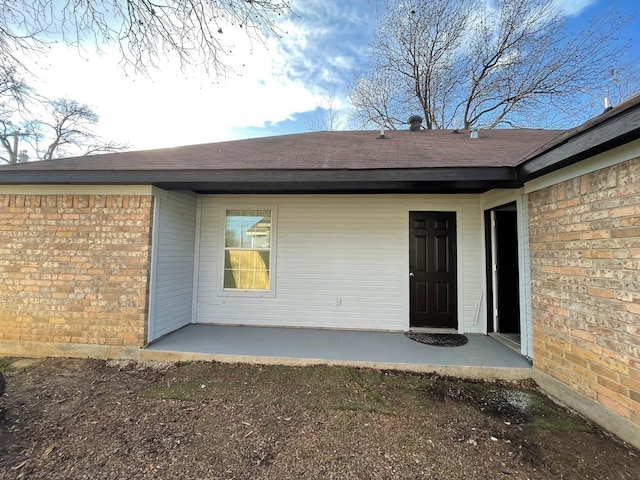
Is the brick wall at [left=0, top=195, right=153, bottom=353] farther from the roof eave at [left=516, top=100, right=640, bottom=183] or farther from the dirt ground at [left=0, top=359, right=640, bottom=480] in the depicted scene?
the roof eave at [left=516, top=100, right=640, bottom=183]

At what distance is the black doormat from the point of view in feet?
13.5

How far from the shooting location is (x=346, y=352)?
3768mm

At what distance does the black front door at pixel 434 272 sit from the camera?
15.6 ft

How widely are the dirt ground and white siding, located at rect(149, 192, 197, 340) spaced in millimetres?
968

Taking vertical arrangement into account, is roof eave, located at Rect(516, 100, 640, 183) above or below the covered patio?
above

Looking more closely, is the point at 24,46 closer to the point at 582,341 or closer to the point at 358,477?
the point at 358,477

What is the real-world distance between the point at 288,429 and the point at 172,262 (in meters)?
3.13

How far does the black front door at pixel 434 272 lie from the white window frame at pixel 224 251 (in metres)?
2.42

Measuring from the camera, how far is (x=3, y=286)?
3.91 meters

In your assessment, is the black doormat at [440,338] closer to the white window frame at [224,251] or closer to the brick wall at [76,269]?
the white window frame at [224,251]

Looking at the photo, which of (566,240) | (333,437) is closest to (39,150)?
(333,437)

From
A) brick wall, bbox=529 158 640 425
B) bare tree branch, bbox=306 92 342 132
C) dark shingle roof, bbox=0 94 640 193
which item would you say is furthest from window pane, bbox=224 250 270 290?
bare tree branch, bbox=306 92 342 132

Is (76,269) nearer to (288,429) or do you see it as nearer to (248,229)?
(248,229)

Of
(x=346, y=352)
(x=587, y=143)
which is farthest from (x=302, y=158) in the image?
(x=587, y=143)
